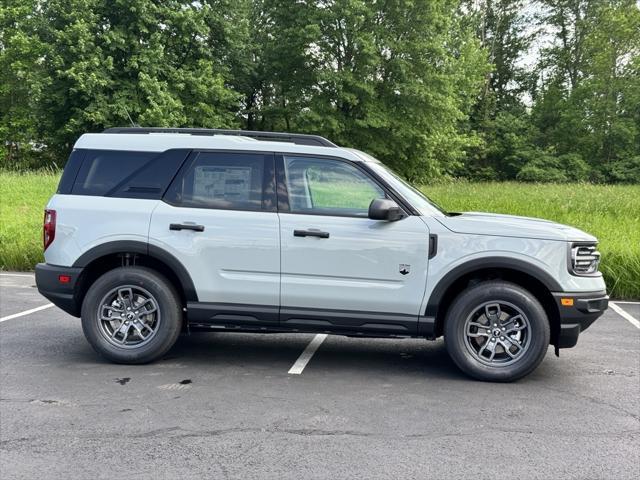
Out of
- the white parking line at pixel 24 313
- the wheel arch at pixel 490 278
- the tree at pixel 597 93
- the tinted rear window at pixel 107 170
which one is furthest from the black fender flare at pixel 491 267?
the tree at pixel 597 93

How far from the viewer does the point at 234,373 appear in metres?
5.23

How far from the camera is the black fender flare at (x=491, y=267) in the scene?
196 inches

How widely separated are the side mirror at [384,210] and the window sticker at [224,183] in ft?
3.66

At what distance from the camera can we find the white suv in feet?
16.5

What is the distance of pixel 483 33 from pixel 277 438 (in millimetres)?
53917

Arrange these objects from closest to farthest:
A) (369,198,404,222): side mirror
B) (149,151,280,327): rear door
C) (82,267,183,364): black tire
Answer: (369,198,404,222): side mirror, (149,151,280,327): rear door, (82,267,183,364): black tire

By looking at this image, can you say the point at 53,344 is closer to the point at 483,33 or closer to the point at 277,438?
the point at 277,438

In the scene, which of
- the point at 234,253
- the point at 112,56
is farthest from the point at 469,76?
the point at 234,253

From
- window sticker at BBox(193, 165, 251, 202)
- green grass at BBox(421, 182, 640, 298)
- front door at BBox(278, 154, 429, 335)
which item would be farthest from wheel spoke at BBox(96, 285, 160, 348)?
green grass at BBox(421, 182, 640, 298)

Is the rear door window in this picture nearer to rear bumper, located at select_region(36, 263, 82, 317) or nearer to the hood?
rear bumper, located at select_region(36, 263, 82, 317)

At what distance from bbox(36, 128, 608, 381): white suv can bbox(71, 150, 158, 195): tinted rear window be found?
1cm

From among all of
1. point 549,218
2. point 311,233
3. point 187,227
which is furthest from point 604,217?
point 187,227

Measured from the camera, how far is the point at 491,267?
16.5ft

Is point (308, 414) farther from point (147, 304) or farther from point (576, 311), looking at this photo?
point (576, 311)
